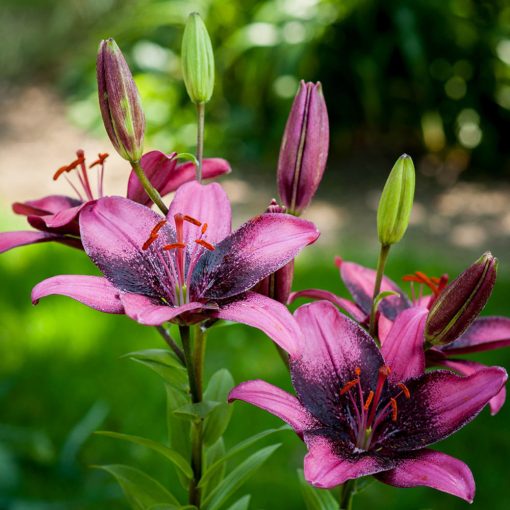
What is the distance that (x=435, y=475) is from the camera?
56 centimetres

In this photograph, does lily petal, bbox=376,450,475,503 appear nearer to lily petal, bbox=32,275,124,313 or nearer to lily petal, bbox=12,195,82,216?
lily petal, bbox=32,275,124,313

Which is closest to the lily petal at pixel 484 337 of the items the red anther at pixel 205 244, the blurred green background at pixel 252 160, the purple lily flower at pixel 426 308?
the purple lily flower at pixel 426 308

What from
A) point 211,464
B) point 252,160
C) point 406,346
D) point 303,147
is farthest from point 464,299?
point 252,160

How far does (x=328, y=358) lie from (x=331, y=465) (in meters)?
0.09

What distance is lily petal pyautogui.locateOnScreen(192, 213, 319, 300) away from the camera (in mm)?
591

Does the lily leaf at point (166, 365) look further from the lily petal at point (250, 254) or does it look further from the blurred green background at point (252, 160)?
the blurred green background at point (252, 160)

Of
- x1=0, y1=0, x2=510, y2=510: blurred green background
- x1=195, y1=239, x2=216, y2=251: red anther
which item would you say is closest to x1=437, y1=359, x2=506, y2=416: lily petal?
x1=195, y1=239, x2=216, y2=251: red anther

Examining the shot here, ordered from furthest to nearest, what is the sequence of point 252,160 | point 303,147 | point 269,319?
point 252,160 → point 303,147 → point 269,319

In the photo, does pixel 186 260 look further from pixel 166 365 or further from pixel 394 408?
pixel 394 408

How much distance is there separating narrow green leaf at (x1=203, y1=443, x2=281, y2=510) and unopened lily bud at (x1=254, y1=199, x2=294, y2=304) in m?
0.15

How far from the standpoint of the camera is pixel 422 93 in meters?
3.54

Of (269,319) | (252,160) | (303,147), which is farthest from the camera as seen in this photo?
(252,160)

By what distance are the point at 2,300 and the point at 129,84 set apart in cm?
171

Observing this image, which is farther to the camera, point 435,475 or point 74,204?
point 74,204
